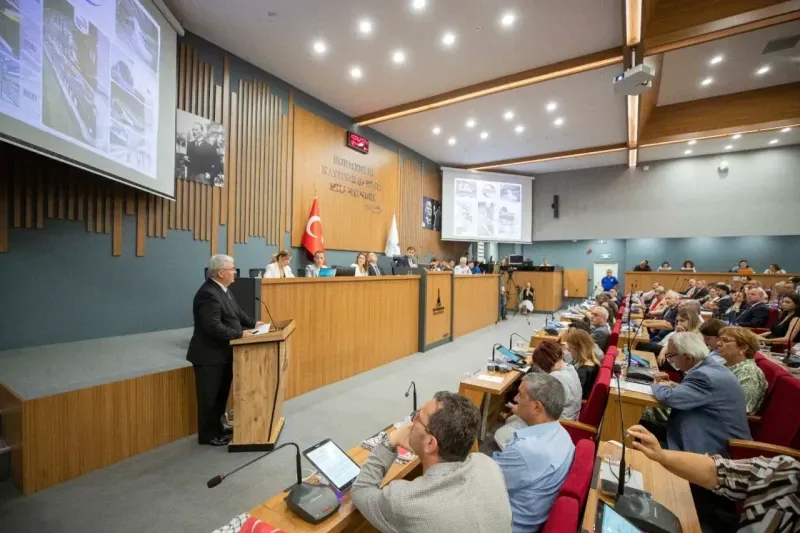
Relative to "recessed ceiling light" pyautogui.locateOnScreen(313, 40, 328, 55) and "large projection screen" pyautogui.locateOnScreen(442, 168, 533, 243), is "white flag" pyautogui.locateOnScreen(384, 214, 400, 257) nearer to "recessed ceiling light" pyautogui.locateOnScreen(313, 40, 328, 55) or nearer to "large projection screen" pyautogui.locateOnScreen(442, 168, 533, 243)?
"large projection screen" pyautogui.locateOnScreen(442, 168, 533, 243)

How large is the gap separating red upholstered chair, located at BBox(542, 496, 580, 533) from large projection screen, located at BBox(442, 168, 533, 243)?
10.5 meters

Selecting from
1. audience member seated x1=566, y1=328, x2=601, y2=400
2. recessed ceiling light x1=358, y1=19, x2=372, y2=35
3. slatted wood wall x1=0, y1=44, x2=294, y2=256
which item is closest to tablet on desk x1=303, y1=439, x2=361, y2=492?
audience member seated x1=566, y1=328, x2=601, y2=400

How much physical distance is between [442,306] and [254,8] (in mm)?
5196

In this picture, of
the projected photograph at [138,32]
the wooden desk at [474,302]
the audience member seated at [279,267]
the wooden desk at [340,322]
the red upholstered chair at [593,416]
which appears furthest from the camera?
the wooden desk at [474,302]

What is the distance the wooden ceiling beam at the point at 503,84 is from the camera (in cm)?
565

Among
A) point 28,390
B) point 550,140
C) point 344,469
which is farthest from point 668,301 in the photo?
point 28,390

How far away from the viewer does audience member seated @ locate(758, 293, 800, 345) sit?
442cm

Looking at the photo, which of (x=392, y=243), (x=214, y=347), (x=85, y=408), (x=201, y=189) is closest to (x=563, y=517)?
(x=214, y=347)

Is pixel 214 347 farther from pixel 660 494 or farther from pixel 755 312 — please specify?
pixel 755 312

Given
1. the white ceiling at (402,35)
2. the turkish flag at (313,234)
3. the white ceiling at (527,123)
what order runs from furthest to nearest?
the turkish flag at (313,234) → the white ceiling at (527,123) → the white ceiling at (402,35)

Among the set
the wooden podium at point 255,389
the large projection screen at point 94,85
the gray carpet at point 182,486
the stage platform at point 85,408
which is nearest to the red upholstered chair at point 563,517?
the gray carpet at point 182,486

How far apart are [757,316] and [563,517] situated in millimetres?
6452

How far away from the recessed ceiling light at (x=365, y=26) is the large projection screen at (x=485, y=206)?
22.3 ft

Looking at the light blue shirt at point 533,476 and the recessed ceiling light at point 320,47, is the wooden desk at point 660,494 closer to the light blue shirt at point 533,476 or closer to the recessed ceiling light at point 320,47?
the light blue shirt at point 533,476
